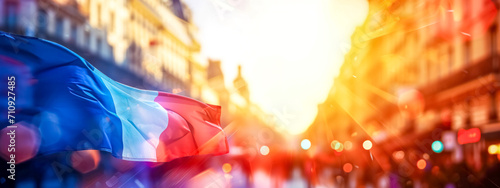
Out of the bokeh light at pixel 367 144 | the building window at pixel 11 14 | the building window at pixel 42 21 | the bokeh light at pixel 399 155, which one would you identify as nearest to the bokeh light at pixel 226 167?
the bokeh light at pixel 367 144

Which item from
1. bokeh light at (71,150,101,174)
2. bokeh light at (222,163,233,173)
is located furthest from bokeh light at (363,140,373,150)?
bokeh light at (71,150,101,174)

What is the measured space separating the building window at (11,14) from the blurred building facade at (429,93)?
14.7m

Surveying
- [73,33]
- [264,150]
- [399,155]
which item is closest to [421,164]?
[399,155]

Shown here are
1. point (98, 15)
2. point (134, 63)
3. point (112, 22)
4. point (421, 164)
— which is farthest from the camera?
point (134, 63)

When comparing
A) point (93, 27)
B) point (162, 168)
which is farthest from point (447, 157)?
point (93, 27)

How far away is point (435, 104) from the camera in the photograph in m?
36.6

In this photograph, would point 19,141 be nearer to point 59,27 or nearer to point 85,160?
point 85,160

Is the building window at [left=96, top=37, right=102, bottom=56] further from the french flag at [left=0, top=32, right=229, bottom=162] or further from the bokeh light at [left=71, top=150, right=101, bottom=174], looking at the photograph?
the french flag at [left=0, top=32, right=229, bottom=162]

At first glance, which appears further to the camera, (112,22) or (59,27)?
(112,22)

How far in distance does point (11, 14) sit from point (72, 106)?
20710 mm

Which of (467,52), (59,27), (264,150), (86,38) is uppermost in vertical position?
(59,27)

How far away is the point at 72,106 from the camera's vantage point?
7043 millimetres

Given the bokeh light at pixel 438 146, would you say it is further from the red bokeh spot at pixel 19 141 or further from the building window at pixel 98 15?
the building window at pixel 98 15

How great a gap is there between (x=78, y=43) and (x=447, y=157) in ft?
67.4
